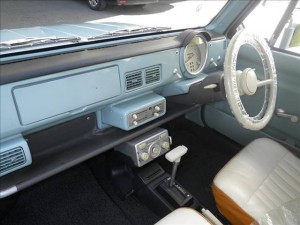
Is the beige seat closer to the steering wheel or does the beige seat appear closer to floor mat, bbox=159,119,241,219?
the steering wheel

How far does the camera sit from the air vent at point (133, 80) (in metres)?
1.37

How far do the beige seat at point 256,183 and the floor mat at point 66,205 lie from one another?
752 mm

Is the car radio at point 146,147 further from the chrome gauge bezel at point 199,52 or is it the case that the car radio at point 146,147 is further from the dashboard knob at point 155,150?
the chrome gauge bezel at point 199,52

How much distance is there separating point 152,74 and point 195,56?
427 mm

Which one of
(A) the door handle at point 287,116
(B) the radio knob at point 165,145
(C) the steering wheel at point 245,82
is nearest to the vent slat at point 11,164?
(B) the radio knob at point 165,145

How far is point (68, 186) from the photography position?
76.3 inches

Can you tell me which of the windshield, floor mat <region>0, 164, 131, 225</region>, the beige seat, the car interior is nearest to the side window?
the car interior

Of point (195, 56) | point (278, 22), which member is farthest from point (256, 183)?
point (278, 22)

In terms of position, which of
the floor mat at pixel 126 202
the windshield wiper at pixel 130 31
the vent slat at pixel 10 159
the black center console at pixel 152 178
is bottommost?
the floor mat at pixel 126 202

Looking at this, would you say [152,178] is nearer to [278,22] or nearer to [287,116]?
[287,116]

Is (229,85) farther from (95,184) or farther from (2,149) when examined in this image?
(95,184)

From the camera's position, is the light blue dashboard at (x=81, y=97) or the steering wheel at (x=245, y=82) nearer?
the light blue dashboard at (x=81, y=97)

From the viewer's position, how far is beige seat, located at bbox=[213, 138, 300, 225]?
121 centimetres

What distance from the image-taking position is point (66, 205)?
1783 mm
